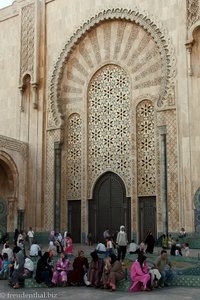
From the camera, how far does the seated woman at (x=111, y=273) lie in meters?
6.58

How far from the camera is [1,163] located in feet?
48.1

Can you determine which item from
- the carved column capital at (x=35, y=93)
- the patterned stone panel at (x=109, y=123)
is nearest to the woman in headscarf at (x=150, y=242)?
the patterned stone panel at (x=109, y=123)

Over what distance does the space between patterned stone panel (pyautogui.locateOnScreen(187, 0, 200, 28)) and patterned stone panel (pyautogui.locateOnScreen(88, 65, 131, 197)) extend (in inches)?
108

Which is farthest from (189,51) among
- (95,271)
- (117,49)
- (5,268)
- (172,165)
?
(5,268)

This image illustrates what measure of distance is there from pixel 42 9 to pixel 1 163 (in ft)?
20.2

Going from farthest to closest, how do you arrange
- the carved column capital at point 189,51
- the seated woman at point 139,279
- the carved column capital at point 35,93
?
the carved column capital at point 35,93 < the carved column capital at point 189,51 < the seated woman at point 139,279

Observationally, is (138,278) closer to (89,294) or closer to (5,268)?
(89,294)

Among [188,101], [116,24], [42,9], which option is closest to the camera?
[188,101]

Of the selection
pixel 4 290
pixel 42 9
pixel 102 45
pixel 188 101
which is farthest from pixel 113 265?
pixel 42 9

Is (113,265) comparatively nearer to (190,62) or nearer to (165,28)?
(190,62)

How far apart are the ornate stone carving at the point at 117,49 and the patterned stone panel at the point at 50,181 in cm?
39

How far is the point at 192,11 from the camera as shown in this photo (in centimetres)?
1264

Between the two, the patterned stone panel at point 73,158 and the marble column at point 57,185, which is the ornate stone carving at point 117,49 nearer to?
the patterned stone panel at point 73,158

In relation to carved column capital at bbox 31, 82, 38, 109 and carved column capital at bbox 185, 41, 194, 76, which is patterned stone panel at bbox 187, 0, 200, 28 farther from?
carved column capital at bbox 31, 82, 38, 109
